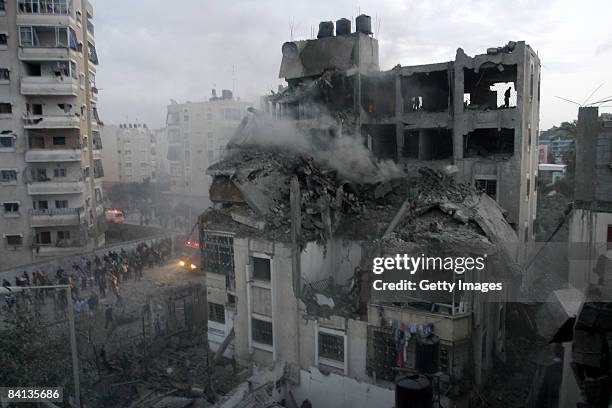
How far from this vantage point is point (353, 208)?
2080 cm

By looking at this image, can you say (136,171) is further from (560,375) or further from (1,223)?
(560,375)

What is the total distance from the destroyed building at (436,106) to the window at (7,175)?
55.9 ft

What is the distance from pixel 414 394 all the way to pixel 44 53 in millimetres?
30800

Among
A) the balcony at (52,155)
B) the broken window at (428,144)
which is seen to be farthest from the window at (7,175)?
the broken window at (428,144)

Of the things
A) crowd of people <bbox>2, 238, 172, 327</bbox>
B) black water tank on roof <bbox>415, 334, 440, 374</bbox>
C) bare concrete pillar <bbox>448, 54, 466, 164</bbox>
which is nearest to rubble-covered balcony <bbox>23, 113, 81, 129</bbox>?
crowd of people <bbox>2, 238, 172, 327</bbox>

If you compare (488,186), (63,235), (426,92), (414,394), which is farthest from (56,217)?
(414,394)

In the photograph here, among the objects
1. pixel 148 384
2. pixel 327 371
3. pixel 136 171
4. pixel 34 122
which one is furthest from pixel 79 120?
pixel 136 171

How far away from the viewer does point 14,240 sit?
1289 inches

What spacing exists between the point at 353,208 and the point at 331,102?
8281 millimetres

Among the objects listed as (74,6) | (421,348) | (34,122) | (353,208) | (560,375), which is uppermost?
(74,6)

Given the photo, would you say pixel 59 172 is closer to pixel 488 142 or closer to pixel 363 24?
pixel 363 24

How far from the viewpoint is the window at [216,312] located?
69.3ft

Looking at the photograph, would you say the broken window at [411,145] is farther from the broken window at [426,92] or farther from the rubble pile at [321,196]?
the rubble pile at [321,196]

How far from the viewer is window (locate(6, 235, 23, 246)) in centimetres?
3269
